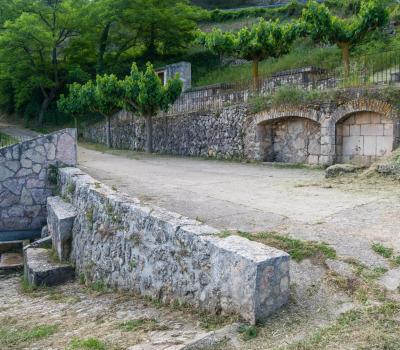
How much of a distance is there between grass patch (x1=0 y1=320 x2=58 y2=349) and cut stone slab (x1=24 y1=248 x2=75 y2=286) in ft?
5.26

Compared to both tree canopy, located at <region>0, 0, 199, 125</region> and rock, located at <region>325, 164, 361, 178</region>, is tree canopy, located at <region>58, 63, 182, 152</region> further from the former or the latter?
rock, located at <region>325, 164, 361, 178</region>

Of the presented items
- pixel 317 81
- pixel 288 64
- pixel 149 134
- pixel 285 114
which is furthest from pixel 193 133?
pixel 288 64

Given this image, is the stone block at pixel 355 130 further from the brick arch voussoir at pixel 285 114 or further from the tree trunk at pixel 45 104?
the tree trunk at pixel 45 104

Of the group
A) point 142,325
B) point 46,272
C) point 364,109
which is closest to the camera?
point 142,325

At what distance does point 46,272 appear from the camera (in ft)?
20.0

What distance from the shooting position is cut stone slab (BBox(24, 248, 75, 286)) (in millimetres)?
6027

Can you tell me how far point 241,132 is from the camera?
14.8 m

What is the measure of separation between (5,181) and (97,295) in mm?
4628

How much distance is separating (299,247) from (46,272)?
377 cm

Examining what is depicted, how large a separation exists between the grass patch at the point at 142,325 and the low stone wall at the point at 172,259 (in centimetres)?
34

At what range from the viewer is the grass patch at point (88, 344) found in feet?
10.7

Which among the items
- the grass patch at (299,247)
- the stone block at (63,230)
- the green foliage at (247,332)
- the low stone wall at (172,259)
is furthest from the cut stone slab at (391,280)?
the stone block at (63,230)

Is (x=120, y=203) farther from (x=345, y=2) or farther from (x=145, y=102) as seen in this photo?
(x=345, y=2)

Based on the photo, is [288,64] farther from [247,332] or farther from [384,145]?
[247,332]
